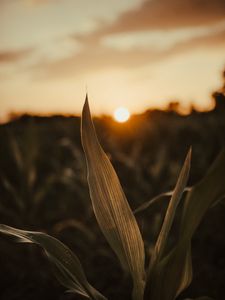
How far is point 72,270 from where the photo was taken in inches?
31.2

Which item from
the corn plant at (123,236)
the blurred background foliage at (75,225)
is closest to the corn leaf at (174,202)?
the corn plant at (123,236)

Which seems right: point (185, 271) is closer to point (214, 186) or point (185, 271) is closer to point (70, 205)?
point (214, 186)

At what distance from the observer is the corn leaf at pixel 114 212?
72cm

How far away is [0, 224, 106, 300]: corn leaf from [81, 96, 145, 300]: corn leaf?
0.11m

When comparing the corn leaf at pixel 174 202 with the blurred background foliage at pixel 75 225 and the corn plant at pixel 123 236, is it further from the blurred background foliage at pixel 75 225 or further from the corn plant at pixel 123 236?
the blurred background foliage at pixel 75 225

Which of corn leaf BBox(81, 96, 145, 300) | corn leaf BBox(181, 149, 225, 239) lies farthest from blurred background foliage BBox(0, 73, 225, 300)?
corn leaf BBox(181, 149, 225, 239)

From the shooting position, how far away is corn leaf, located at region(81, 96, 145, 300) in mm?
720

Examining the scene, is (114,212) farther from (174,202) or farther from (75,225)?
(75,225)

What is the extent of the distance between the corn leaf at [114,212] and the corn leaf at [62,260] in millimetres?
107

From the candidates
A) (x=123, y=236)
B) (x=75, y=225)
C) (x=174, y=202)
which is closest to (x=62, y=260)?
(x=123, y=236)

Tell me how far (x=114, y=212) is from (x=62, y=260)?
0.55 feet

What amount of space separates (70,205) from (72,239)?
2.16 feet

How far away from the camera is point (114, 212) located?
734mm

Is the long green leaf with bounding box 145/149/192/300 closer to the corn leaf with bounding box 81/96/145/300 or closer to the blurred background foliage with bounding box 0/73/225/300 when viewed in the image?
the corn leaf with bounding box 81/96/145/300
